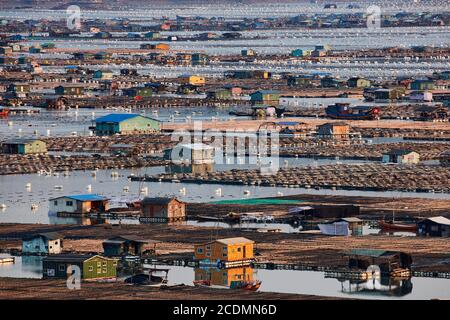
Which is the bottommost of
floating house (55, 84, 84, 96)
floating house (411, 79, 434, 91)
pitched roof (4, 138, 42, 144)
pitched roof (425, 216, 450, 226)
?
pitched roof (425, 216, 450, 226)

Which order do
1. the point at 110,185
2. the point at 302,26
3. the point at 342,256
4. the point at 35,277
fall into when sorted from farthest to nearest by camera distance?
1. the point at 302,26
2. the point at 110,185
3. the point at 342,256
4. the point at 35,277

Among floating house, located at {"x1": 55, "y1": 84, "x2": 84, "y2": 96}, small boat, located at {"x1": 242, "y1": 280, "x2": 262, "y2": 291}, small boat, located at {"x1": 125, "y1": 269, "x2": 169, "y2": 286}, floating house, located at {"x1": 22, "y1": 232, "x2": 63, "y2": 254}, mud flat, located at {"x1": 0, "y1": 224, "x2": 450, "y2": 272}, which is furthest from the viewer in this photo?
floating house, located at {"x1": 55, "y1": 84, "x2": 84, "y2": 96}

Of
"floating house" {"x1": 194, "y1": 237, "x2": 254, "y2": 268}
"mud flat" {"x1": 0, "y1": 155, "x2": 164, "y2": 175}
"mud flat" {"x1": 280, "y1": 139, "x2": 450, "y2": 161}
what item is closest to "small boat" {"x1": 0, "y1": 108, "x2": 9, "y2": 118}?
"mud flat" {"x1": 280, "y1": 139, "x2": 450, "y2": 161}

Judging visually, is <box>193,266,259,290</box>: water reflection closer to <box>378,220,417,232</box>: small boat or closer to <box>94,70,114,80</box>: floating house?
<box>378,220,417,232</box>: small boat

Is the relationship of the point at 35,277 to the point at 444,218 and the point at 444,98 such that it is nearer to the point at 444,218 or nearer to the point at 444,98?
the point at 444,218

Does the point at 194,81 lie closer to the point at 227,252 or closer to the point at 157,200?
the point at 157,200

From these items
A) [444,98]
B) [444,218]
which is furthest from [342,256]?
[444,98]

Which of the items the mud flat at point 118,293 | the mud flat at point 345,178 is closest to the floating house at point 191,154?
the mud flat at point 345,178
